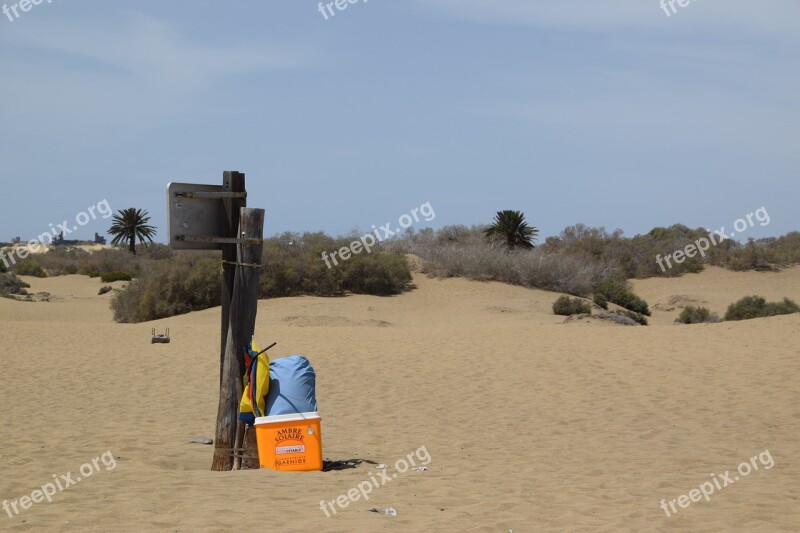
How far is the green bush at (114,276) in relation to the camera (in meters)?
48.5

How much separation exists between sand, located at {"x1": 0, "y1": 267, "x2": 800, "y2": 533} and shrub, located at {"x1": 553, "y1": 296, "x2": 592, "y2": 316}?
22.3 feet

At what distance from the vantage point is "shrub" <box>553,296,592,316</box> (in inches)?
1101

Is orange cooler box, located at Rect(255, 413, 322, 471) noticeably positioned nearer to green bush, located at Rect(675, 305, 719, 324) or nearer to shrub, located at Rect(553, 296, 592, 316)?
shrub, located at Rect(553, 296, 592, 316)

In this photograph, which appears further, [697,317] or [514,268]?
[514,268]

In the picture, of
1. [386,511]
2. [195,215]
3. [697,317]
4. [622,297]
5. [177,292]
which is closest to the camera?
[386,511]

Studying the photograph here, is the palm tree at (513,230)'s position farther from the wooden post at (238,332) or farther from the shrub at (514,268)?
the wooden post at (238,332)

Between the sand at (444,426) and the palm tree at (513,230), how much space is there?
69.4 ft

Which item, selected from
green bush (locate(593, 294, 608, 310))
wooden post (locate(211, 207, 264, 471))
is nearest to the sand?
wooden post (locate(211, 207, 264, 471))

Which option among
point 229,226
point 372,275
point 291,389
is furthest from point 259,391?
point 372,275

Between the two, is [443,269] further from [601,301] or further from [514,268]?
[601,301]

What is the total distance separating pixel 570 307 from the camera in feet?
92.0

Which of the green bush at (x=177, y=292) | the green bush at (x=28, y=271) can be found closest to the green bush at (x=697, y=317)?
the green bush at (x=177, y=292)

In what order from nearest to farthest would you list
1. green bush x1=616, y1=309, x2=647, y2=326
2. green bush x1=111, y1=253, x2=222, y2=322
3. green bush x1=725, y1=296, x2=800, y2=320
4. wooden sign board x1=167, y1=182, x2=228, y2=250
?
wooden sign board x1=167, y1=182, x2=228, y2=250 → green bush x1=725, y1=296, x2=800, y2=320 → green bush x1=616, y1=309, x2=647, y2=326 → green bush x1=111, y1=253, x2=222, y2=322

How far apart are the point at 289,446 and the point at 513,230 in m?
36.2
